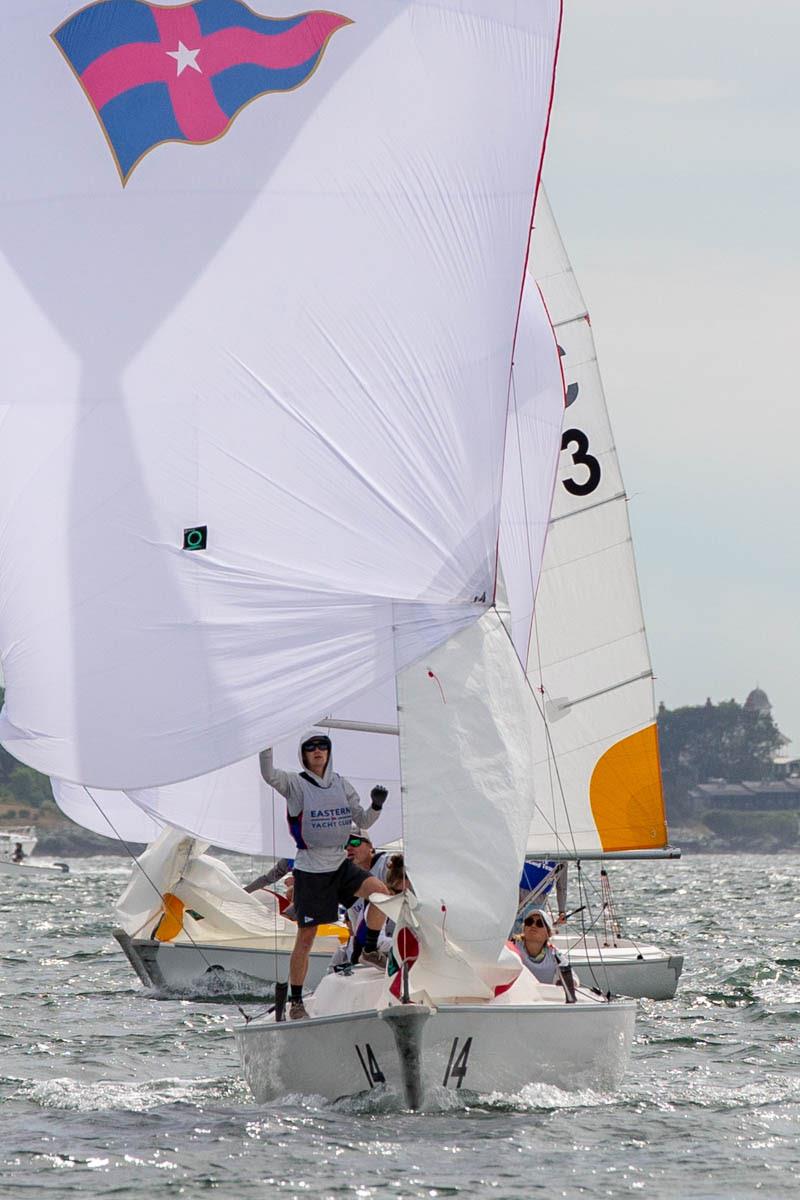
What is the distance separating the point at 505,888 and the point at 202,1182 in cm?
225

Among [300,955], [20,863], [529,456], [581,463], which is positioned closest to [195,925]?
[581,463]

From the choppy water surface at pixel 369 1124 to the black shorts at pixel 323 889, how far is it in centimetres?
94

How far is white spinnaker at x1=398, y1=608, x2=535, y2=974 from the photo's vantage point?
1023 cm

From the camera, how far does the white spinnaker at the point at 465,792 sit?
10234 millimetres

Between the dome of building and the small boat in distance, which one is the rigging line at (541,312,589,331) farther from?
the dome of building

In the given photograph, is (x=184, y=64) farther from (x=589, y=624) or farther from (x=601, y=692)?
(x=601, y=692)

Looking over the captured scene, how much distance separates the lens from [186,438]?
10.2 m

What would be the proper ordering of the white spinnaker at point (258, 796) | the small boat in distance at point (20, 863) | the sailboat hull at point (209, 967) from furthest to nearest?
the small boat in distance at point (20, 863), the sailboat hull at point (209, 967), the white spinnaker at point (258, 796)

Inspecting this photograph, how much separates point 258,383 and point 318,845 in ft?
7.74

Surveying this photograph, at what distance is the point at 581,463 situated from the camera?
1944 centimetres

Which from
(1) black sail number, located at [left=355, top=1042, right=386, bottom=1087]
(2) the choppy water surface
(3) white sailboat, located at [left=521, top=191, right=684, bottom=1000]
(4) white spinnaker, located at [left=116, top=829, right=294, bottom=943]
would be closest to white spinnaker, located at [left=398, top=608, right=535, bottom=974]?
(1) black sail number, located at [left=355, top=1042, right=386, bottom=1087]

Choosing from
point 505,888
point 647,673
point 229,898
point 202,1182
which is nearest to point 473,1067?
point 505,888

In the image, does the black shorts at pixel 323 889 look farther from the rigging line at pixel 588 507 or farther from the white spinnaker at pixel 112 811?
the rigging line at pixel 588 507

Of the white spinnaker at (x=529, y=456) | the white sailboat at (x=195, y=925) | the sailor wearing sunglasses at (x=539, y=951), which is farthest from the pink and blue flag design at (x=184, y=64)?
the white sailboat at (x=195, y=925)
